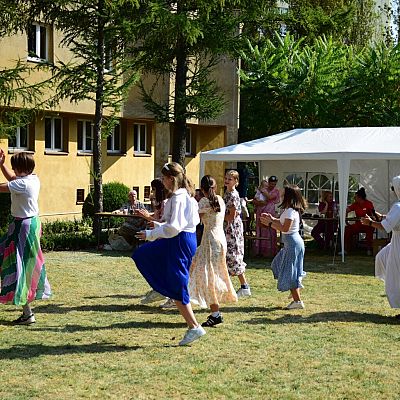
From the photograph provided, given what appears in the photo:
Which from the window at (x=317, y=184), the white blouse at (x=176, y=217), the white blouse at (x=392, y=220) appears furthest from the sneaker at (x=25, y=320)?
the window at (x=317, y=184)

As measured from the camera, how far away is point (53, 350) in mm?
8242

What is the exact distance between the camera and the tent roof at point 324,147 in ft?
53.1

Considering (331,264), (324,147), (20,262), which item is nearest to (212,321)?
(20,262)

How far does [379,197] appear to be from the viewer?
2058 centimetres

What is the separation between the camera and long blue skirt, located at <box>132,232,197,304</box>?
329 inches

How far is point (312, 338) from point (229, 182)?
3389 millimetres

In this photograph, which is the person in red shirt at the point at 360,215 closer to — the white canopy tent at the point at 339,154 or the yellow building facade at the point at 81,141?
the white canopy tent at the point at 339,154

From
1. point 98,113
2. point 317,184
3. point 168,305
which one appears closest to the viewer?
point 168,305

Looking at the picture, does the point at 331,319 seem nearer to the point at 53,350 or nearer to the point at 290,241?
the point at 290,241

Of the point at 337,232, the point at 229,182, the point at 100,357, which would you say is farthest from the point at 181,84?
the point at 100,357

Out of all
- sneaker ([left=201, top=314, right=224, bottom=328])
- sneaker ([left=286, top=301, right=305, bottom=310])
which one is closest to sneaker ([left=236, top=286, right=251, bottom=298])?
sneaker ([left=286, top=301, right=305, bottom=310])

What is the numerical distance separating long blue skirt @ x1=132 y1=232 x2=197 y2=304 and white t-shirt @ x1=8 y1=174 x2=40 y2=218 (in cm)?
155

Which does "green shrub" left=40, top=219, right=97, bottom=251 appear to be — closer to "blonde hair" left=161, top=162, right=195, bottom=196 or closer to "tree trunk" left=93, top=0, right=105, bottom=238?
"tree trunk" left=93, top=0, right=105, bottom=238

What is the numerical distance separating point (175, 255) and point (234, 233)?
4031mm
